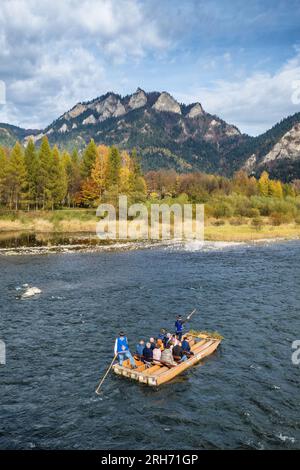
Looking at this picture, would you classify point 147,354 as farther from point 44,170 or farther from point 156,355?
point 44,170

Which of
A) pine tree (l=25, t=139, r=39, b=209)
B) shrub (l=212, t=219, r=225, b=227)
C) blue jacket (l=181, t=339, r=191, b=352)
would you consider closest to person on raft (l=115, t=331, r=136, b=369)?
blue jacket (l=181, t=339, r=191, b=352)

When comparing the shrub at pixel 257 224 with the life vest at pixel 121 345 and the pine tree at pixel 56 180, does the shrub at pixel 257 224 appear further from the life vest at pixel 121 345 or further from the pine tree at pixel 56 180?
the life vest at pixel 121 345

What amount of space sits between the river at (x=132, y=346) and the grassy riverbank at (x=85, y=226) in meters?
28.8

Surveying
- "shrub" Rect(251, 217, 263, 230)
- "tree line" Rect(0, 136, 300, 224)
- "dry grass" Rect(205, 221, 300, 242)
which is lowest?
"dry grass" Rect(205, 221, 300, 242)

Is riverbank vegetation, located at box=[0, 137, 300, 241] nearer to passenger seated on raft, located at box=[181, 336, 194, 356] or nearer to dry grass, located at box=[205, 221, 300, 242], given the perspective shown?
dry grass, located at box=[205, 221, 300, 242]

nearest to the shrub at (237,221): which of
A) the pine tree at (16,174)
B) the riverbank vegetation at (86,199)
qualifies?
the riverbank vegetation at (86,199)

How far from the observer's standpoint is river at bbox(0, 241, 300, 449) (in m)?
18.7

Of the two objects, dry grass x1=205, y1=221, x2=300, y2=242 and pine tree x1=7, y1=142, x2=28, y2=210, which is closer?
dry grass x1=205, y1=221, x2=300, y2=242

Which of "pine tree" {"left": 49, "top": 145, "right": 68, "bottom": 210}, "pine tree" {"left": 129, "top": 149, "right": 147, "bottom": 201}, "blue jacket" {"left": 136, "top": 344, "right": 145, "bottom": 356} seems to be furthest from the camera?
"pine tree" {"left": 129, "top": 149, "right": 147, "bottom": 201}

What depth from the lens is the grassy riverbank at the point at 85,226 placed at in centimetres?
7938

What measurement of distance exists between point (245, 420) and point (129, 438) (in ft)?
17.5

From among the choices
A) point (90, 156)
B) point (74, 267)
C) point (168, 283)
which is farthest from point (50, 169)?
point (168, 283)

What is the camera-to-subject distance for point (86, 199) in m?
103

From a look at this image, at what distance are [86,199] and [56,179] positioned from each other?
384 inches
